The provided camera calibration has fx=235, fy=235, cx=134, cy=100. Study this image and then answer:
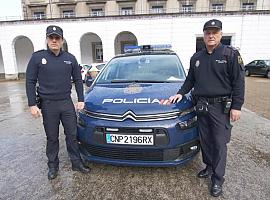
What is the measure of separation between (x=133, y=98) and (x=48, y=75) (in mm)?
1060

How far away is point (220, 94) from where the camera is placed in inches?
101

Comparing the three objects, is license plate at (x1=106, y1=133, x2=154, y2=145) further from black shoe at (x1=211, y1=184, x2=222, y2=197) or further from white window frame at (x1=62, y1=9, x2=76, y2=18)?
white window frame at (x1=62, y1=9, x2=76, y2=18)

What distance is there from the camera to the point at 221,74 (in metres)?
2.53

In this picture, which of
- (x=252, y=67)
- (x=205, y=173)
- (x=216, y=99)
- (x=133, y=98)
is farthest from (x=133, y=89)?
(x=252, y=67)

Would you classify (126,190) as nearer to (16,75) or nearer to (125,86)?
(125,86)

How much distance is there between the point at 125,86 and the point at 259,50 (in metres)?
19.3

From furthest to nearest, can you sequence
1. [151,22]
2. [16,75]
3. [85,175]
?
1. [16,75]
2. [151,22]
3. [85,175]

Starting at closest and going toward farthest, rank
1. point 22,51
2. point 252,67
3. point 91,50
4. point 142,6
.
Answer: point 252,67
point 91,50
point 22,51
point 142,6

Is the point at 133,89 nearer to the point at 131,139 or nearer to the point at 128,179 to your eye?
the point at 131,139

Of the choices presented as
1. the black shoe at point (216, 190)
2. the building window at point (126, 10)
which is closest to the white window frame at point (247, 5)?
the building window at point (126, 10)

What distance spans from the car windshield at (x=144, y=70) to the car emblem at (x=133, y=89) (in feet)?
0.90

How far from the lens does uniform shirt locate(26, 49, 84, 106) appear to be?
2.81 m

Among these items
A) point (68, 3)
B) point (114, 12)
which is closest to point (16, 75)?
point (68, 3)

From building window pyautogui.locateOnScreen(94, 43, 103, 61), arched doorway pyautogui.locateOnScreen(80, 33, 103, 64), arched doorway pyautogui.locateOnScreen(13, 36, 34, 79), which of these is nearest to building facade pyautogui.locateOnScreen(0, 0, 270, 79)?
arched doorway pyautogui.locateOnScreen(80, 33, 103, 64)
